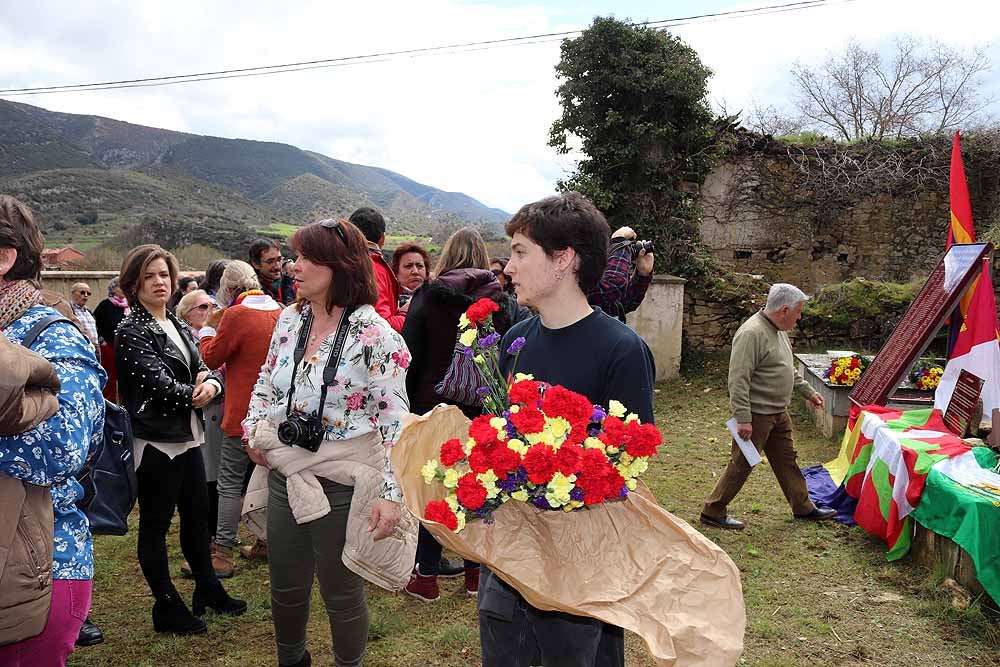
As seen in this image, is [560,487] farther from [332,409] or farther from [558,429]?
[332,409]

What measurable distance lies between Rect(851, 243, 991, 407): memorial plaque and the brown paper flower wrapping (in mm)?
5146

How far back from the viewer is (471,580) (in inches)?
165

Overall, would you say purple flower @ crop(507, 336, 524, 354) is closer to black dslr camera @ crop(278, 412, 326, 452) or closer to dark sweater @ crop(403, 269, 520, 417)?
black dslr camera @ crop(278, 412, 326, 452)

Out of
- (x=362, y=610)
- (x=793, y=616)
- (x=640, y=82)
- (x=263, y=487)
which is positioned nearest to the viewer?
(x=362, y=610)

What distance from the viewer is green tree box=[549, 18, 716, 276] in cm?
1227

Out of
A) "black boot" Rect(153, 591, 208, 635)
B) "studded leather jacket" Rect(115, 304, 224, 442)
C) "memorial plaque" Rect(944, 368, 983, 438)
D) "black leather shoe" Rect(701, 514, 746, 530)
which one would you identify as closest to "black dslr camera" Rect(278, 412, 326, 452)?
"studded leather jacket" Rect(115, 304, 224, 442)

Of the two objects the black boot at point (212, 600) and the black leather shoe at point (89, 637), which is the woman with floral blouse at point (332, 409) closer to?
the black boot at point (212, 600)

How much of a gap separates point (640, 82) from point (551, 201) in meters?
11.1

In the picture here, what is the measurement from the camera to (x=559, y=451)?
1.73 metres

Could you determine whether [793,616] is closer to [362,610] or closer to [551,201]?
[362,610]

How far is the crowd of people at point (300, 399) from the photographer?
1870mm

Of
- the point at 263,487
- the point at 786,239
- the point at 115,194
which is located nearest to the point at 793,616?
the point at 263,487

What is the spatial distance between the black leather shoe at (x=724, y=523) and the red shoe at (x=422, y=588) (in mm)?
2362

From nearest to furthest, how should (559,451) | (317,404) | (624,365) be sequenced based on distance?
(559,451)
(624,365)
(317,404)
